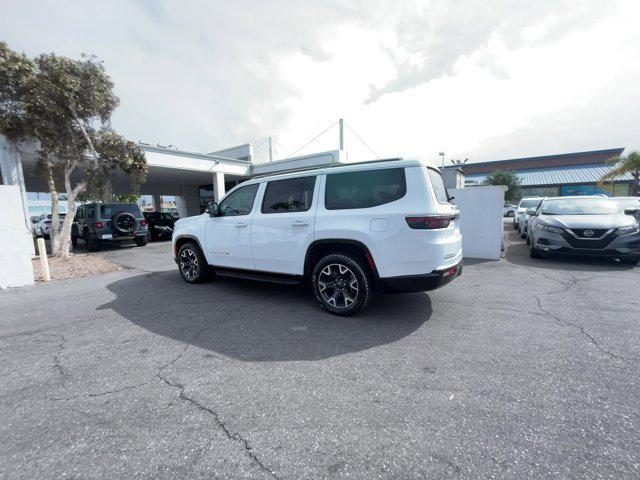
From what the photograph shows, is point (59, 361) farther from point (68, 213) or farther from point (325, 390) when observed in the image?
point (68, 213)

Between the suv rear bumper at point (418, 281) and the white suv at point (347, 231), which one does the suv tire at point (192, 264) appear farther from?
the suv rear bumper at point (418, 281)

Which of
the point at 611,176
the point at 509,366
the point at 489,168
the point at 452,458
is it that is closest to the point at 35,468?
the point at 452,458

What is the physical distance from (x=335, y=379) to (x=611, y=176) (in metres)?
33.7

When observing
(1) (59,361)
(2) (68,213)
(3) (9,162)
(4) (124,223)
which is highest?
(3) (9,162)

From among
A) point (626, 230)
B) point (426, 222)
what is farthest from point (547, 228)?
point (426, 222)

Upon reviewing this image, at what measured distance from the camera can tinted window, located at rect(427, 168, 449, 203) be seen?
372cm

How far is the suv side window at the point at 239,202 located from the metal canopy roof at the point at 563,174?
44642 millimetres

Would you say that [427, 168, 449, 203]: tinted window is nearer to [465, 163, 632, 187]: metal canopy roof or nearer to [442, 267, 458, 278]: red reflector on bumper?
[442, 267, 458, 278]: red reflector on bumper

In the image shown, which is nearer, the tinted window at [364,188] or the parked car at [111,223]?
the tinted window at [364,188]

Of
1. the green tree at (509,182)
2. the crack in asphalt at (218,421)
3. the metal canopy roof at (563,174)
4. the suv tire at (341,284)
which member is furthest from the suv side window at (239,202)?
the metal canopy roof at (563,174)

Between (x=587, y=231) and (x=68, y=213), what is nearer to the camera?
(x=587, y=231)

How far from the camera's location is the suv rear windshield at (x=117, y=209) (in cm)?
1139

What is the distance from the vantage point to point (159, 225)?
610 inches

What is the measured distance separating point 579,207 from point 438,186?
6.38m
